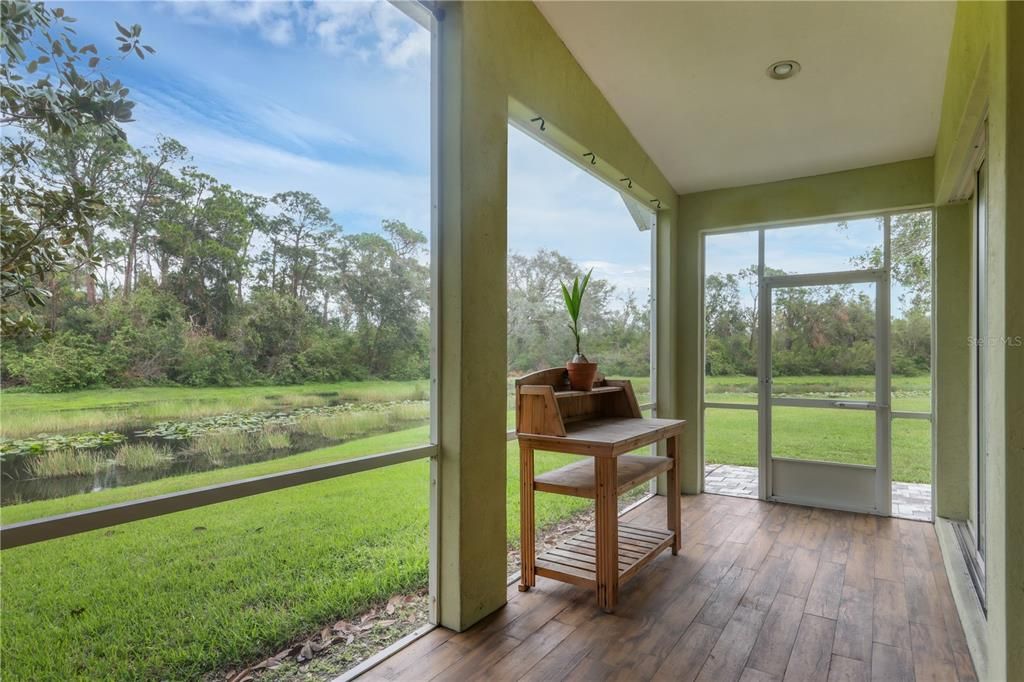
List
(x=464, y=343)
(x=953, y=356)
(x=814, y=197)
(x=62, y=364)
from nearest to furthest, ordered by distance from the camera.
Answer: (x=62, y=364)
(x=464, y=343)
(x=953, y=356)
(x=814, y=197)

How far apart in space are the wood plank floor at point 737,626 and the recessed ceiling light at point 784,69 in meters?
2.93

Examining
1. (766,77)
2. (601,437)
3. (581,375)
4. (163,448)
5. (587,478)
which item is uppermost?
(766,77)

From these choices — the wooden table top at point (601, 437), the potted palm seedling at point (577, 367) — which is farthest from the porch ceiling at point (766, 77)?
the wooden table top at point (601, 437)

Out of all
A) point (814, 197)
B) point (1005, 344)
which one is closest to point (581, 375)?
point (1005, 344)

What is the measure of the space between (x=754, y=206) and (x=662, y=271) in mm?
936

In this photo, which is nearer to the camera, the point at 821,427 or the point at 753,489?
the point at 821,427

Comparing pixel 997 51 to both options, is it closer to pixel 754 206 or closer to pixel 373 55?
pixel 373 55

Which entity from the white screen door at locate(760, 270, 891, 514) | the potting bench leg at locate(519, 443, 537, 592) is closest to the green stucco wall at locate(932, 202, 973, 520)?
the white screen door at locate(760, 270, 891, 514)

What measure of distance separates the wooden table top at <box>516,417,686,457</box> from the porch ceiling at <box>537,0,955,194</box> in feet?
7.09

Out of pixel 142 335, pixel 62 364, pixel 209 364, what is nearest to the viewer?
pixel 62 364

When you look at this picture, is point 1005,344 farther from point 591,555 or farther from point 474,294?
point 591,555

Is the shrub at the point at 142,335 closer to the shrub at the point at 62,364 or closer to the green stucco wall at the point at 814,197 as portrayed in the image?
the shrub at the point at 62,364

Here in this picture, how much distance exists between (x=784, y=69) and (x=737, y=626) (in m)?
3.05

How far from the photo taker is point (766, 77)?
3.29m
